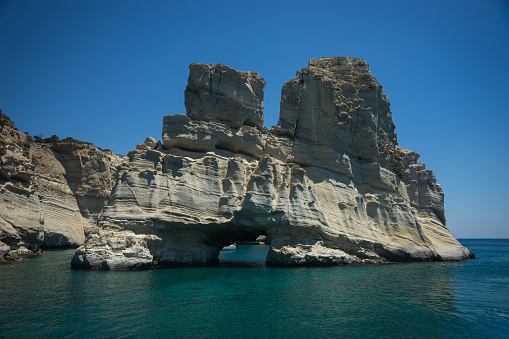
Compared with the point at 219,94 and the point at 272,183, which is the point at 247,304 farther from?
the point at 219,94

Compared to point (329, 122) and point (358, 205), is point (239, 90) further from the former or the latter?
point (358, 205)

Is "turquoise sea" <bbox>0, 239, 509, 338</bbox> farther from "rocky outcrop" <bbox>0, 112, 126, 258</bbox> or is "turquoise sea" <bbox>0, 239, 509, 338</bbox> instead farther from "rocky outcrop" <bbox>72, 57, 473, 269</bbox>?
"rocky outcrop" <bbox>0, 112, 126, 258</bbox>

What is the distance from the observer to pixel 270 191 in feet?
93.1

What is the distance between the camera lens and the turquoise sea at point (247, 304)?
12719mm

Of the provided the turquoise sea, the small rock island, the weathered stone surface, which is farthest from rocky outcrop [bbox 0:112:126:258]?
the weathered stone surface

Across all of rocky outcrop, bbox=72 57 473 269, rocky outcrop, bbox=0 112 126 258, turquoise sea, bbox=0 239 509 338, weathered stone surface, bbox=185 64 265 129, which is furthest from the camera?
rocky outcrop, bbox=0 112 126 258

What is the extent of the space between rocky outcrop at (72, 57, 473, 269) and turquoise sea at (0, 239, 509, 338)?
3470mm

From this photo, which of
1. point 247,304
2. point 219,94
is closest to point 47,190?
point 219,94

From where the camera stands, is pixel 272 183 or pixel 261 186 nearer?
pixel 261 186

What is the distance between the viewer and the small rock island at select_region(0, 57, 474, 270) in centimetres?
2575

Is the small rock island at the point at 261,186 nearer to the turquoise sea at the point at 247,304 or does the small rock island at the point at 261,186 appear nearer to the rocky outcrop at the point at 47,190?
the rocky outcrop at the point at 47,190

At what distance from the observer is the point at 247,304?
16.3 meters

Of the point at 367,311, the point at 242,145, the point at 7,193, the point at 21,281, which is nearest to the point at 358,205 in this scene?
the point at 242,145

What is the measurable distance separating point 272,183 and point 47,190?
1364 inches
